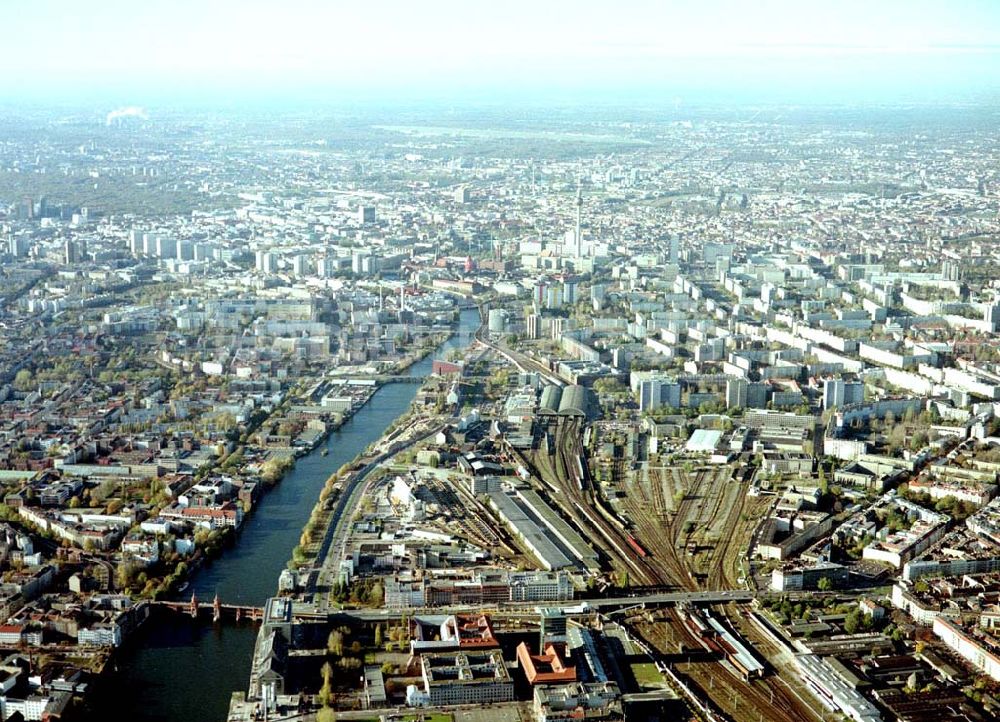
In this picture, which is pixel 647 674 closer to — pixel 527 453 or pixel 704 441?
pixel 527 453

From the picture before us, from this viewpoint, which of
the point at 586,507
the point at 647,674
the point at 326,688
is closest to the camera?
the point at 326,688

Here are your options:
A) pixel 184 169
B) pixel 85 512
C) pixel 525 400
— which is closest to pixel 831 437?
pixel 525 400

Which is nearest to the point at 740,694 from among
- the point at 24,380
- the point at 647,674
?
the point at 647,674

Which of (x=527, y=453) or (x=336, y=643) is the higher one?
(x=336, y=643)

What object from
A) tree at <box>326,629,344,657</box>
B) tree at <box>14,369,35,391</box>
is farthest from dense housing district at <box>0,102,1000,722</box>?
tree at <box>14,369,35,391</box>

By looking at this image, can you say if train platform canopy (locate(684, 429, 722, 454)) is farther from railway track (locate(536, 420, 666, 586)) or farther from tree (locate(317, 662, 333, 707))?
tree (locate(317, 662, 333, 707))

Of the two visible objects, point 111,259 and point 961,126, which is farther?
point 961,126

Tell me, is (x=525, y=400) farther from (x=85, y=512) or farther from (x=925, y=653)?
(x=925, y=653)
